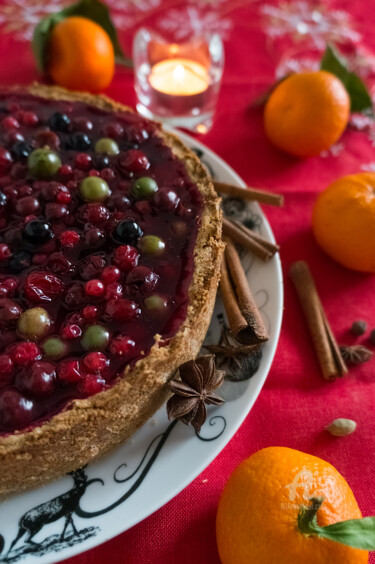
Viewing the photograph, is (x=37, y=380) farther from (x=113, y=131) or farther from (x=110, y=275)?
(x=113, y=131)

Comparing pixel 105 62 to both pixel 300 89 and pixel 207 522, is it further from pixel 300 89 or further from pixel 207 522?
pixel 207 522

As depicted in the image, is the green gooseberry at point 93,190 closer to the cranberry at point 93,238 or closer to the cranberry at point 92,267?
the cranberry at point 93,238

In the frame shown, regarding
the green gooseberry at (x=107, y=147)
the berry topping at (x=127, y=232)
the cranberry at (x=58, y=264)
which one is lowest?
the cranberry at (x=58, y=264)

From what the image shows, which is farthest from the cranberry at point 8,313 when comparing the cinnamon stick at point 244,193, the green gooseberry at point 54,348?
the cinnamon stick at point 244,193

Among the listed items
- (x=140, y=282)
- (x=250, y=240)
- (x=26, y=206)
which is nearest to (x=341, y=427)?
(x=250, y=240)

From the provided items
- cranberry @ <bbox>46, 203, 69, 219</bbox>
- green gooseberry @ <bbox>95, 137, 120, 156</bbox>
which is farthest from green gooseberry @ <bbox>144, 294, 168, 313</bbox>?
green gooseberry @ <bbox>95, 137, 120, 156</bbox>

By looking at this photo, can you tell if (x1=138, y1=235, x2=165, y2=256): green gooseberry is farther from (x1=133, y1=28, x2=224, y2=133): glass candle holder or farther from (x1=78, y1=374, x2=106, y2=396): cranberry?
(x1=133, y1=28, x2=224, y2=133): glass candle holder

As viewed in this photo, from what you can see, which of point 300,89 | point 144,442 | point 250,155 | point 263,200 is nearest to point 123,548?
point 144,442
